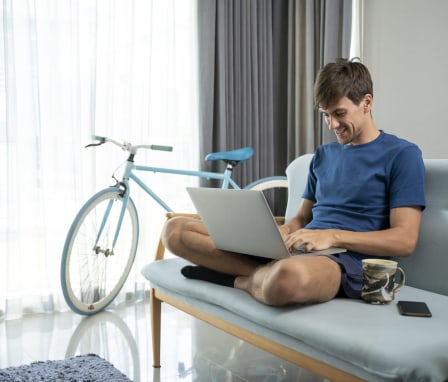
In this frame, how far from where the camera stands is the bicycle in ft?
9.56

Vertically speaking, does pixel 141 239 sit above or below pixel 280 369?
above

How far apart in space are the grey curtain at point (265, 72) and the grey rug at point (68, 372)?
160 centimetres

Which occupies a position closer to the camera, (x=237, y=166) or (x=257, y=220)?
(x=257, y=220)

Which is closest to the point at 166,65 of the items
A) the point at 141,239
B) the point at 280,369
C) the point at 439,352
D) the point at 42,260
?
the point at 141,239

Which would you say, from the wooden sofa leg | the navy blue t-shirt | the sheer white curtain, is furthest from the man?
the sheer white curtain

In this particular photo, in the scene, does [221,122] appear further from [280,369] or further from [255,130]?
[280,369]

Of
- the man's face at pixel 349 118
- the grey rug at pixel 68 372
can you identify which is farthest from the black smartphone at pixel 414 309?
the grey rug at pixel 68 372

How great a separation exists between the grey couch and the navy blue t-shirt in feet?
0.50

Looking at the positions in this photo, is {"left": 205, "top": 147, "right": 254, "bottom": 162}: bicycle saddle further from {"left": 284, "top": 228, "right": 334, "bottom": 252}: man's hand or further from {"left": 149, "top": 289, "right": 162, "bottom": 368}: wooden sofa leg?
{"left": 284, "top": 228, "right": 334, "bottom": 252}: man's hand

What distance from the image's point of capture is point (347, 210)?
6.33ft

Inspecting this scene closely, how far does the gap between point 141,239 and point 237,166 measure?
761 millimetres

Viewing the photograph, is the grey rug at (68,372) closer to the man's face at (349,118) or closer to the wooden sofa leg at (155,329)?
the wooden sofa leg at (155,329)

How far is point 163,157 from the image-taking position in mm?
3408

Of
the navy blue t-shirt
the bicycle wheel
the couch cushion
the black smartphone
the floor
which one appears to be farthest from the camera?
the bicycle wheel
